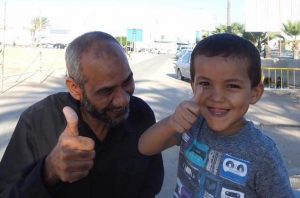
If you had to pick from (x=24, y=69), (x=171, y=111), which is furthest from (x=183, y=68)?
(x=171, y=111)

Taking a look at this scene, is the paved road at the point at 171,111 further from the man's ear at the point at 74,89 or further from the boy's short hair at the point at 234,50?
the boy's short hair at the point at 234,50

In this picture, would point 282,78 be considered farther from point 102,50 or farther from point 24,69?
point 102,50

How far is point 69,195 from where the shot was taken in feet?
6.44

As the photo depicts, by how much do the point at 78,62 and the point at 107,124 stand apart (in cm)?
31

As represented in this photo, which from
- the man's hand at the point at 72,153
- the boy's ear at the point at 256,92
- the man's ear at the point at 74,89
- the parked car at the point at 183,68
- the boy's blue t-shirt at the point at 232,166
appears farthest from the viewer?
the parked car at the point at 183,68

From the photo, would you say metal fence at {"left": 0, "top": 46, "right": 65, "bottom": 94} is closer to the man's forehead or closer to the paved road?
the paved road

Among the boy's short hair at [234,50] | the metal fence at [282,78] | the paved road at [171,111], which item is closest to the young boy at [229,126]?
the boy's short hair at [234,50]

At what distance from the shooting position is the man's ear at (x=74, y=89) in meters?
2.11

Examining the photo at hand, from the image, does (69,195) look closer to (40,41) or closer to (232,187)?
(232,187)

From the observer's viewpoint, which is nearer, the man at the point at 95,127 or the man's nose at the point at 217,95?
the man's nose at the point at 217,95

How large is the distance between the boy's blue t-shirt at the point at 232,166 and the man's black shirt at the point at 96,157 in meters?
0.27

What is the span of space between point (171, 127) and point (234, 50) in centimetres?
39

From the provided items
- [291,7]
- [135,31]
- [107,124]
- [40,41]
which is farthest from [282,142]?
[40,41]

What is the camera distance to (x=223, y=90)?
5.63ft
